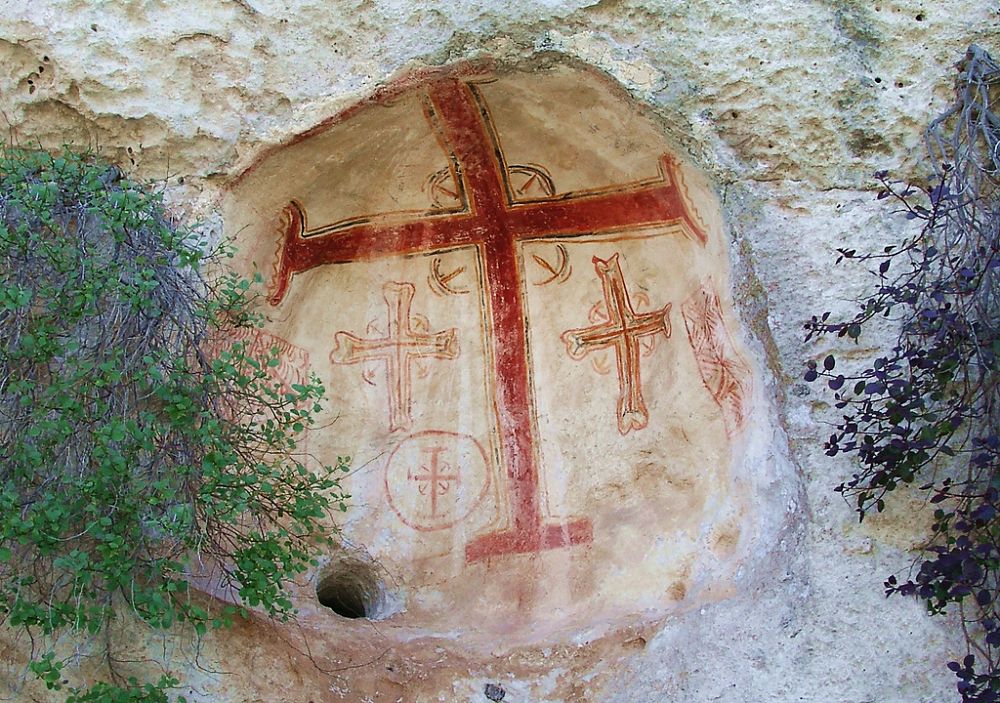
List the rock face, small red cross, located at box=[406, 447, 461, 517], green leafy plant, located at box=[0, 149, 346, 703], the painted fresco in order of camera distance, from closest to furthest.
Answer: green leafy plant, located at box=[0, 149, 346, 703] < the rock face < the painted fresco < small red cross, located at box=[406, 447, 461, 517]

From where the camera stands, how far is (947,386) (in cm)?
345

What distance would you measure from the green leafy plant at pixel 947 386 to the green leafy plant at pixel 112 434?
160cm

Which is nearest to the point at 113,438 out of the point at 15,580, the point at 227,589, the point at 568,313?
the point at 15,580

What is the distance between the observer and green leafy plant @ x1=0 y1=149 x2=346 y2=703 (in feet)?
10.4

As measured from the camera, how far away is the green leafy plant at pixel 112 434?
318cm

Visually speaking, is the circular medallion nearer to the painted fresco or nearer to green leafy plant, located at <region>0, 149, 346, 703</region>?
the painted fresco

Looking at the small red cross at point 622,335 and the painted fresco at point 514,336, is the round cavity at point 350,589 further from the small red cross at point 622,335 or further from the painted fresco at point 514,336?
the small red cross at point 622,335

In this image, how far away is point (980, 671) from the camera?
336 cm

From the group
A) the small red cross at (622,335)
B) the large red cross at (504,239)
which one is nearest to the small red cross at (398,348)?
the large red cross at (504,239)

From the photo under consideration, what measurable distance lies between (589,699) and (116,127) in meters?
2.33

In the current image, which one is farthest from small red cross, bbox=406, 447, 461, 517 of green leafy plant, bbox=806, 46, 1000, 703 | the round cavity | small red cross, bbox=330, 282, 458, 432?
green leafy plant, bbox=806, 46, 1000, 703

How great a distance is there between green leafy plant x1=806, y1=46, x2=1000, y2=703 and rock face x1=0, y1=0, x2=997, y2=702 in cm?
10

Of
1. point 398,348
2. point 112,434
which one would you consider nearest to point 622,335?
point 398,348

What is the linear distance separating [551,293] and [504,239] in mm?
258
